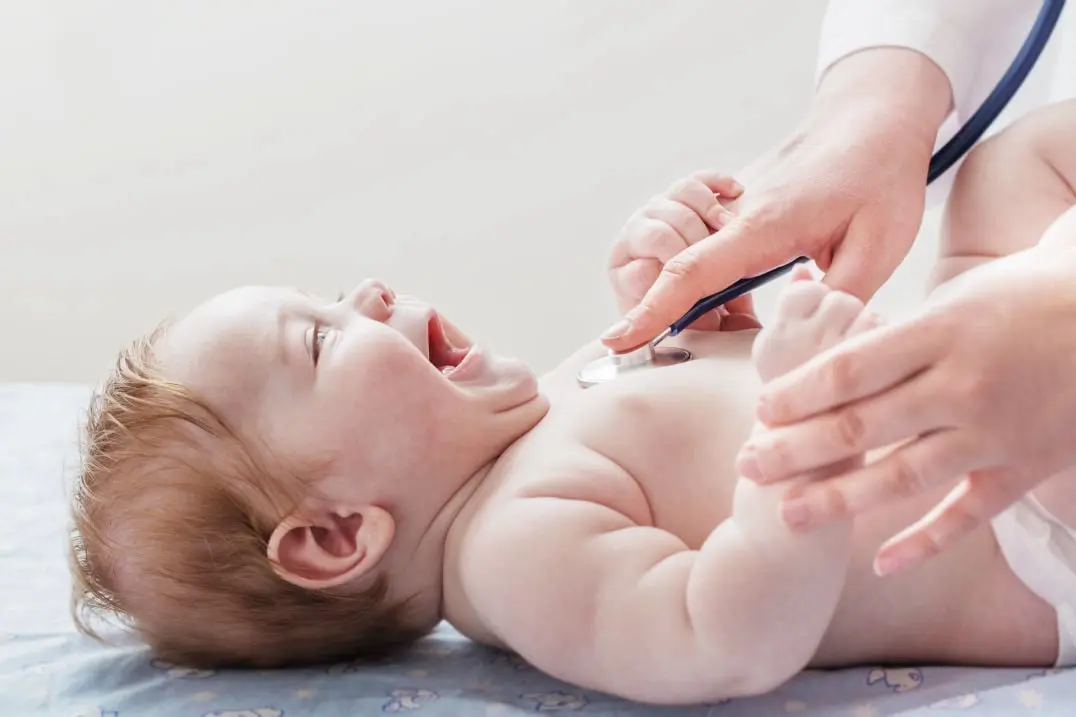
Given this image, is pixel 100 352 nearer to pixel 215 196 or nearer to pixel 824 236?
pixel 215 196

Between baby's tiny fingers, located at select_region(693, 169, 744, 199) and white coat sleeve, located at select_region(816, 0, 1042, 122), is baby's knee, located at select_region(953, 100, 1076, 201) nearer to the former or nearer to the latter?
white coat sleeve, located at select_region(816, 0, 1042, 122)

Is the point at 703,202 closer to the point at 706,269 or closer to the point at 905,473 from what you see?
the point at 706,269

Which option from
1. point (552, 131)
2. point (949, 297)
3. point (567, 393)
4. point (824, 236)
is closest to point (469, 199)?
point (552, 131)

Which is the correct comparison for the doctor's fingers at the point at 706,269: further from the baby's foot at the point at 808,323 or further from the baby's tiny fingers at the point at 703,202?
the baby's foot at the point at 808,323

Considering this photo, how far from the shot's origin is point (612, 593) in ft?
2.59

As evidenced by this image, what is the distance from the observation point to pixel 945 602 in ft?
2.71

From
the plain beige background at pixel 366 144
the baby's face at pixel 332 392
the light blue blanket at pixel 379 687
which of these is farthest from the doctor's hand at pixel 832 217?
the plain beige background at pixel 366 144

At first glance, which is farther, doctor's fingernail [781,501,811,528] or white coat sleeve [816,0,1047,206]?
white coat sleeve [816,0,1047,206]

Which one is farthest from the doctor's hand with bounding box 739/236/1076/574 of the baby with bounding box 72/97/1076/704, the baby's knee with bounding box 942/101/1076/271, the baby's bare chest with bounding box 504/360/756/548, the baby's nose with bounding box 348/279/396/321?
the baby's nose with bounding box 348/279/396/321

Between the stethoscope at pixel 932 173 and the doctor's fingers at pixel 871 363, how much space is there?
34 cm

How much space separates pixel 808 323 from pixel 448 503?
410 millimetres

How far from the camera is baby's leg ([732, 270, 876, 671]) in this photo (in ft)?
2.16

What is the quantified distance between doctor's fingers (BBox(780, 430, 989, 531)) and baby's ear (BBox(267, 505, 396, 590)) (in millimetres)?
424

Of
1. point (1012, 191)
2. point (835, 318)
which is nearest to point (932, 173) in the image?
point (1012, 191)
